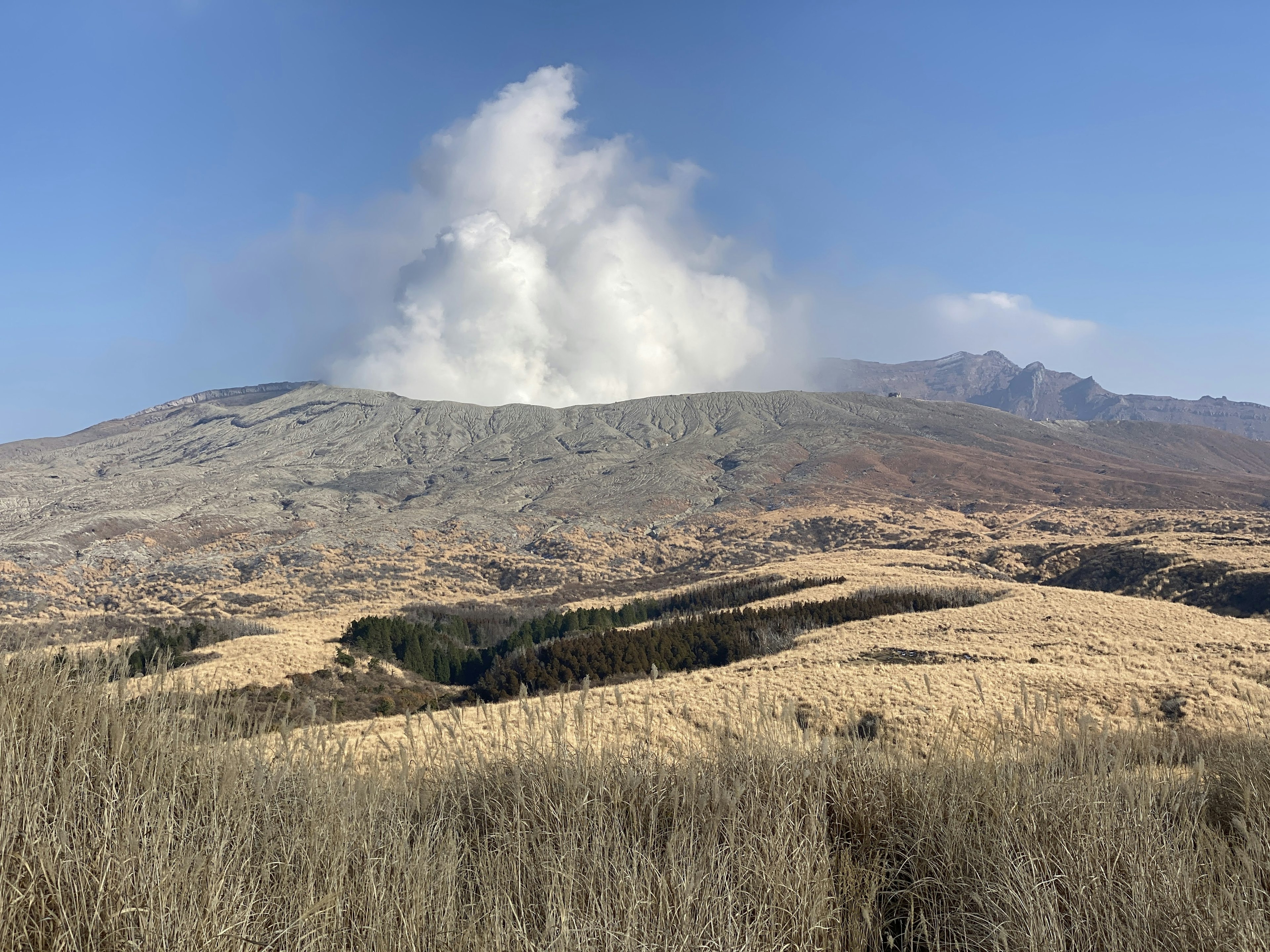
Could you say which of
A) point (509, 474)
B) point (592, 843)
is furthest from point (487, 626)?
point (509, 474)

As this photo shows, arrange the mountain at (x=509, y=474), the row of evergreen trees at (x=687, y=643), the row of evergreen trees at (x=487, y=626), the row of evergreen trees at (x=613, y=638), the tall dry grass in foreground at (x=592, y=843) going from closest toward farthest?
the tall dry grass in foreground at (x=592, y=843) < the row of evergreen trees at (x=687, y=643) < the row of evergreen trees at (x=613, y=638) < the row of evergreen trees at (x=487, y=626) < the mountain at (x=509, y=474)

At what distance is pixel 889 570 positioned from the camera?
159 ft

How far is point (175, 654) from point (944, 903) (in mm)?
29822

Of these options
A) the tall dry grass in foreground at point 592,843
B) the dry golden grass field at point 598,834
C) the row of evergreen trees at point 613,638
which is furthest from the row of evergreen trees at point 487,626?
the tall dry grass in foreground at point 592,843

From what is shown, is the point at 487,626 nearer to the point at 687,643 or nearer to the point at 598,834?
the point at 687,643

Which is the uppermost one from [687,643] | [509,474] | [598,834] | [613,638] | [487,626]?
[509,474]

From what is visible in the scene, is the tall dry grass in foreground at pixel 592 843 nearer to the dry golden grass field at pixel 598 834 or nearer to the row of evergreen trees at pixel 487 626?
the dry golden grass field at pixel 598 834

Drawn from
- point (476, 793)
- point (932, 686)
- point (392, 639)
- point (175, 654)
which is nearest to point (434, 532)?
point (392, 639)

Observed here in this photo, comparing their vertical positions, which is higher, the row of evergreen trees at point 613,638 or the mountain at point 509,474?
the mountain at point 509,474

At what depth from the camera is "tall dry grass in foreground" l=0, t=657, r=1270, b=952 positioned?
3258 mm

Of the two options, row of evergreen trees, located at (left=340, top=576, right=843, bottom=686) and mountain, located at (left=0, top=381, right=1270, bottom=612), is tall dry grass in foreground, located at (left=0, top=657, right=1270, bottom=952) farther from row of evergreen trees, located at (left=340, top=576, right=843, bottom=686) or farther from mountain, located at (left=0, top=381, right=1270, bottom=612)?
mountain, located at (left=0, top=381, right=1270, bottom=612)

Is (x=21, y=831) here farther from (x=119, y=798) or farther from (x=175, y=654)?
(x=175, y=654)

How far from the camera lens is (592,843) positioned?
454 cm

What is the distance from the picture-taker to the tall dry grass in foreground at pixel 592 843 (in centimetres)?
326
